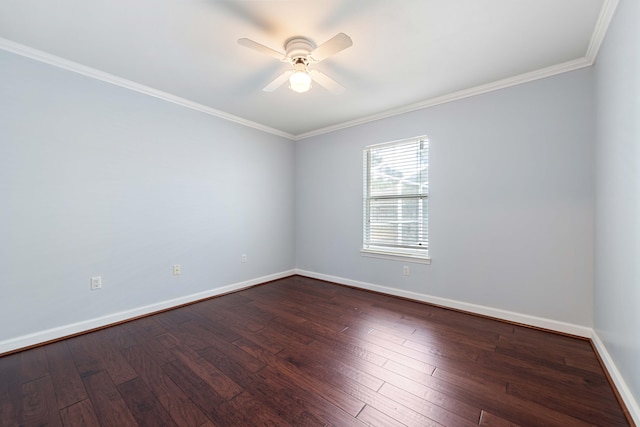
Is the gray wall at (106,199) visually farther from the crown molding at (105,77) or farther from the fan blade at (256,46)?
the fan blade at (256,46)

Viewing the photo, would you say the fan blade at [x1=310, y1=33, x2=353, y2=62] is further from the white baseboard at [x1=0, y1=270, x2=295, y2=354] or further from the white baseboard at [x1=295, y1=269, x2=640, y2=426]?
the white baseboard at [x1=0, y1=270, x2=295, y2=354]

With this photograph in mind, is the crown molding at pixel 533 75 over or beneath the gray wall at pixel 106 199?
over

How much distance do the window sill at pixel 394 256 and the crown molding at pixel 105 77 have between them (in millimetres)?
2621

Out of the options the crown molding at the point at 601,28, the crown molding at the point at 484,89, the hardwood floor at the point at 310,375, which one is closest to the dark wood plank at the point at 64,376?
the hardwood floor at the point at 310,375

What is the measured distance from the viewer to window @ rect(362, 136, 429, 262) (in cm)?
325

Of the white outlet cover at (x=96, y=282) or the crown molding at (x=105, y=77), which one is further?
the white outlet cover at (x=96, y=282)

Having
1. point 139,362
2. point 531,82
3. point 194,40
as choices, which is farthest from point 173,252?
point 531,82

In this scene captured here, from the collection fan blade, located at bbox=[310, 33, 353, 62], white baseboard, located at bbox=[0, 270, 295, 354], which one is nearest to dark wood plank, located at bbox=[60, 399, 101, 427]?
white baseboard, located at bbox=[0, 270, 295, 354]

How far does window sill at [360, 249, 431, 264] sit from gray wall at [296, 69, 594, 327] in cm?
7

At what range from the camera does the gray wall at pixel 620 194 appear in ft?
4.46

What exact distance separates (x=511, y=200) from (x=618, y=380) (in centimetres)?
155

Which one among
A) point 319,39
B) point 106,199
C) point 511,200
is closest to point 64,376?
point 106,199

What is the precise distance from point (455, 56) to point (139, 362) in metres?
3.57

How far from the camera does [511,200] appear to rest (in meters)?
2.61
